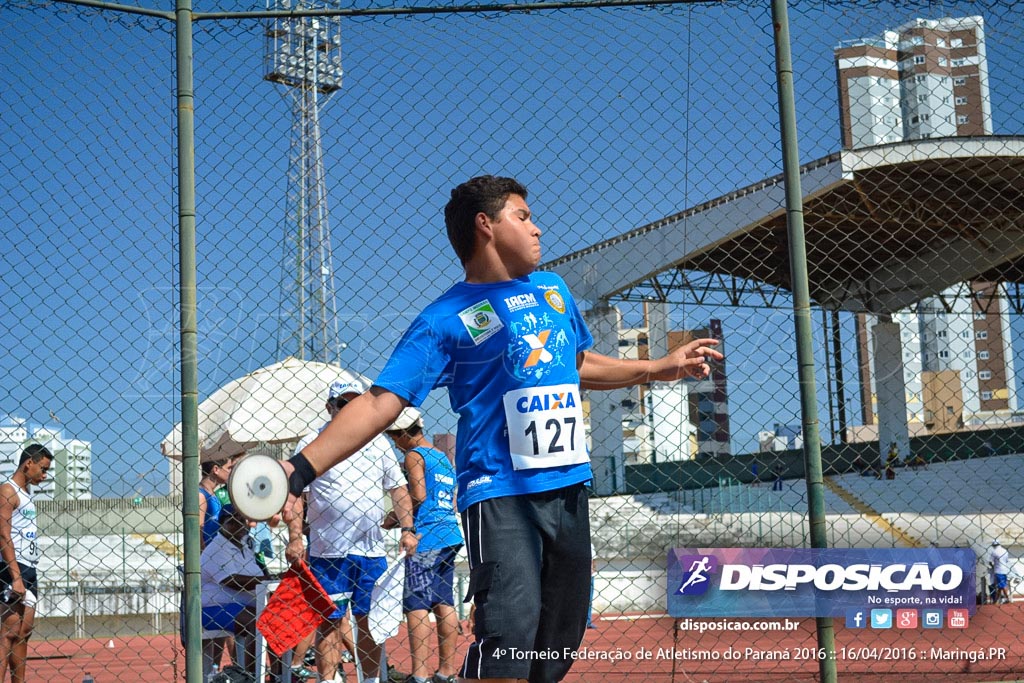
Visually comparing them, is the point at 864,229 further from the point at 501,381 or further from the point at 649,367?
the point at 501,381

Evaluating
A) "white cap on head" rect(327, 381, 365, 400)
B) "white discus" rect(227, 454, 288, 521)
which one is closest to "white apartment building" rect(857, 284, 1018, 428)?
"white cap on head" rect(327, 381, 365, 400)

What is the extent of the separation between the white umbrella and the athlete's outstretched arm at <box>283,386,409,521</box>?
7.17ft

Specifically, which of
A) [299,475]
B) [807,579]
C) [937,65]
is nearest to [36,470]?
[299,475]

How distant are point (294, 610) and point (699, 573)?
6.96 feet

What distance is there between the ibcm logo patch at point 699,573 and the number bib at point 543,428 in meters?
1.98

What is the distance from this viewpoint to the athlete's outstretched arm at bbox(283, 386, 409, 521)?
2543 mm

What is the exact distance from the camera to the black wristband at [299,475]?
248 centimetres

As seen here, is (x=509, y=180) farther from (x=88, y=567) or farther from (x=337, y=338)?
(x=88, y=567)

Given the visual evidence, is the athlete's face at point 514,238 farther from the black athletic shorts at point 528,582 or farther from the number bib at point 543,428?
the black athletic shorts at point 528,582

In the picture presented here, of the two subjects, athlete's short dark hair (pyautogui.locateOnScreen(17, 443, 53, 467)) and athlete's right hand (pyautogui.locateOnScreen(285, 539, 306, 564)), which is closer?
athlete's short dark hair (pyautogui.locateOnScreen(17, 443, 53, 467))

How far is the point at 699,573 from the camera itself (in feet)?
15.7

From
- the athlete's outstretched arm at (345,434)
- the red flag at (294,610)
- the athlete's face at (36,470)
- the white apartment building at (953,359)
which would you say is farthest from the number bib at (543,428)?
the white apartment building at (953,359)

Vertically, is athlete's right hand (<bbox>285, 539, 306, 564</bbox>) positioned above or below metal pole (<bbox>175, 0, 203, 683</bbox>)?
below

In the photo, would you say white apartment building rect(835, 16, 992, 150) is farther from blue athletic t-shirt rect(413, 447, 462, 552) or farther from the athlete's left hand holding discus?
blue athletic t-shirt rect(413, 447, 462, 552)
